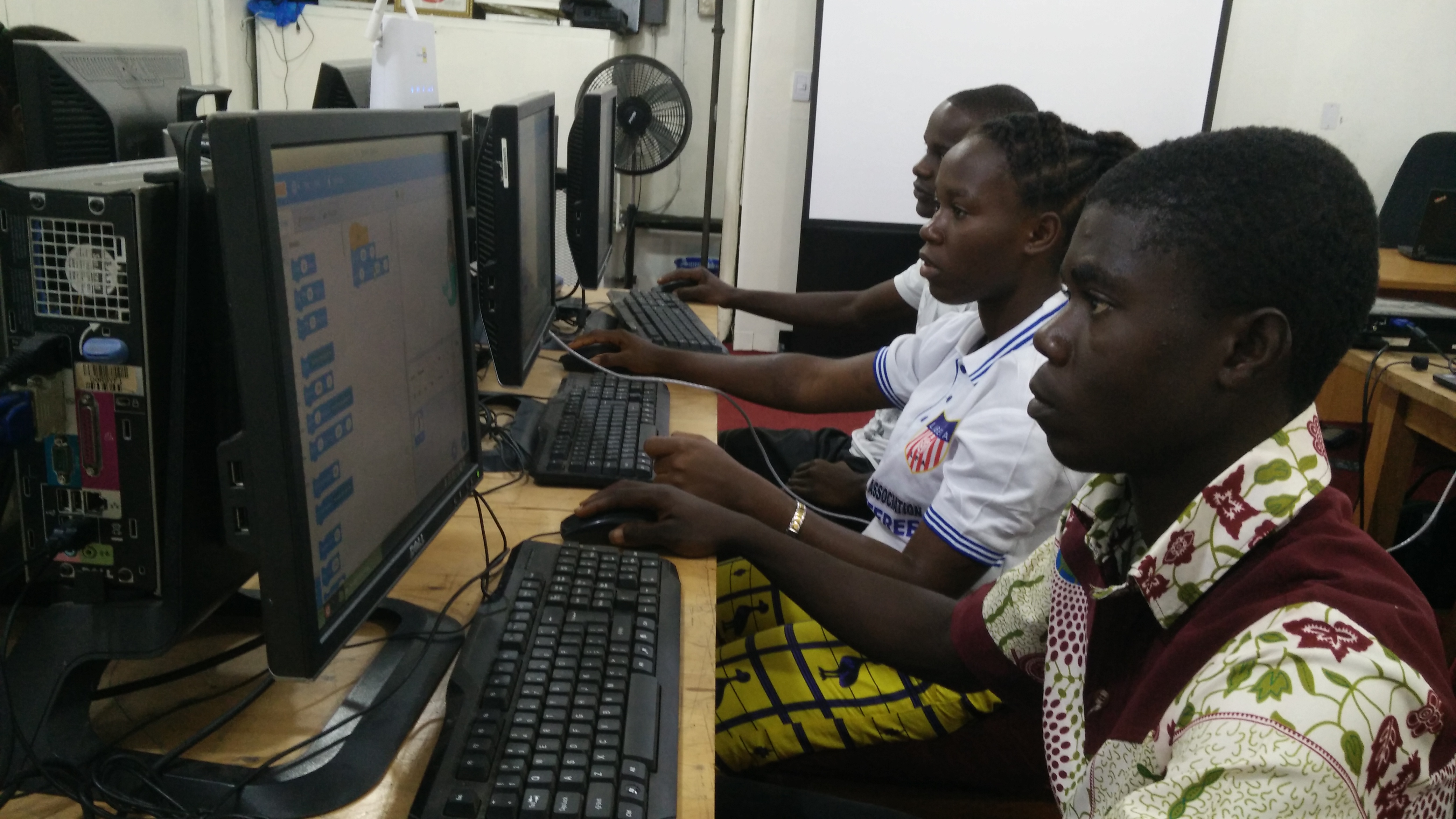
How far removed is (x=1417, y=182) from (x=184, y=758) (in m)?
4.56

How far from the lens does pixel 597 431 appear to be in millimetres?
1415

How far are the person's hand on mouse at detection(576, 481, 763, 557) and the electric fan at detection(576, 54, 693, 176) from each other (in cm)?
296

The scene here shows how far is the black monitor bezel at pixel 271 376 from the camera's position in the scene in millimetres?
557

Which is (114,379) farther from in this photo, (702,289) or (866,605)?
(702,289)

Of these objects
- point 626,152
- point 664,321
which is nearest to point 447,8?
point 626,152

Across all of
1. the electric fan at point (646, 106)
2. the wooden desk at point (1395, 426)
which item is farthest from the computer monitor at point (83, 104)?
the electric fan at point (646, 106)

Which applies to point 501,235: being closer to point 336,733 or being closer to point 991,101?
point 336,733

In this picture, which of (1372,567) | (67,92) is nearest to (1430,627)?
(1372,567)

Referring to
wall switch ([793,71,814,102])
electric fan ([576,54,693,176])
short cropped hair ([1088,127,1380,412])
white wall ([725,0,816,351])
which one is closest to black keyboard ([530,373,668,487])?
short cropped hair ([1088,127,1380,412])

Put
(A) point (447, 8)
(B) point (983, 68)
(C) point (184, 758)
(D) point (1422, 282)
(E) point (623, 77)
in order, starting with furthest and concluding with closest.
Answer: (B) point (983, 68)
(A) point (447, 8)
(E) point (623, 77)
(D) point (1422, 282)
(C) point (184, 758)

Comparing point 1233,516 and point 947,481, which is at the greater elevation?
point 1233,516

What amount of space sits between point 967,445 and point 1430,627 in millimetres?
581

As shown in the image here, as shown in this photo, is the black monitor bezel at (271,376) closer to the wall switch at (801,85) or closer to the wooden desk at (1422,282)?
the wooden desk at (1422,282)

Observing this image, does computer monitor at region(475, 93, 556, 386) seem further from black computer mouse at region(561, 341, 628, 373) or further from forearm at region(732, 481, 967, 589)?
forearm at region(732, 481, 967, 589)
